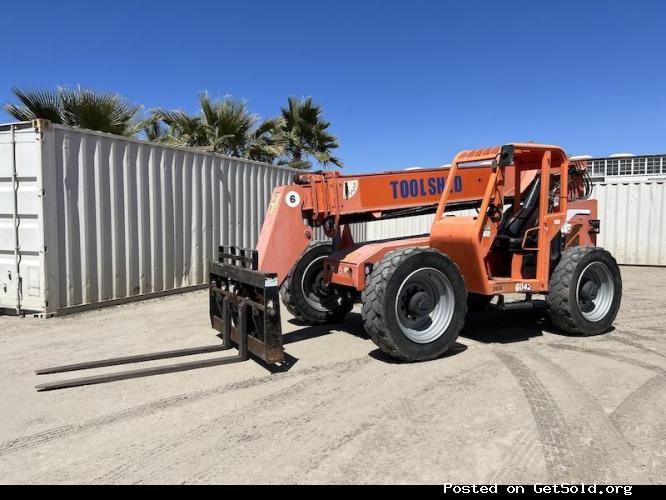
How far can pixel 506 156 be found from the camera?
582 cm

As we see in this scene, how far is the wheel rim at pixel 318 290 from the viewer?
7062mm

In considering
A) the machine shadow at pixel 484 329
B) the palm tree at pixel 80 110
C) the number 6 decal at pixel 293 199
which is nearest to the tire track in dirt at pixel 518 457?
the machine shadow at pixel 484 329

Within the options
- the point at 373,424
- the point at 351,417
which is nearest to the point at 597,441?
the point at 373,424

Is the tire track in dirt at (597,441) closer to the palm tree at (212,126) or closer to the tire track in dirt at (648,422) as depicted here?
the tire track in dirt at (648,422)

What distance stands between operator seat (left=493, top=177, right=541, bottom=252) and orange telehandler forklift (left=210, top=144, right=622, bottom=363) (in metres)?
0.01

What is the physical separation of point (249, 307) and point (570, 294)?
3877 mm

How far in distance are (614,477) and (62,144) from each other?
7935mm

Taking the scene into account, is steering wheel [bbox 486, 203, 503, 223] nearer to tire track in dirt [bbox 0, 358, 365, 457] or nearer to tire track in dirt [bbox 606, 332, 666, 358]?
tire track in dirt [bbox 606, 332, 666, 358]

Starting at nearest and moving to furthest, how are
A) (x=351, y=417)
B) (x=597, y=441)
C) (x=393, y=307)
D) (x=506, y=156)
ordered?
(x=597, y=441) → (x=351, y=417) → (x=393, y=307) → (x=506, y=156)

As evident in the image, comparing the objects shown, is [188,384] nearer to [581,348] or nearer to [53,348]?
[53,348]

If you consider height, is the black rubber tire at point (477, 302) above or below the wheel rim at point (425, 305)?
below

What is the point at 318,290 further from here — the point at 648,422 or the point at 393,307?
the point at 648,422

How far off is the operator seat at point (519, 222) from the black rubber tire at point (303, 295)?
2.16 metres

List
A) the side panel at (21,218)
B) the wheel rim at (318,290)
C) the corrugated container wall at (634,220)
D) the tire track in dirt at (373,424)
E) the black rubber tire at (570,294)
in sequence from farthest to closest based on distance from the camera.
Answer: the corrugated container wall at (634,220) → the side panel at (21,218) → the wheel rim at (318,290) → the black rubber tire at (570,294) → the tire track in dirt at (373,424)
